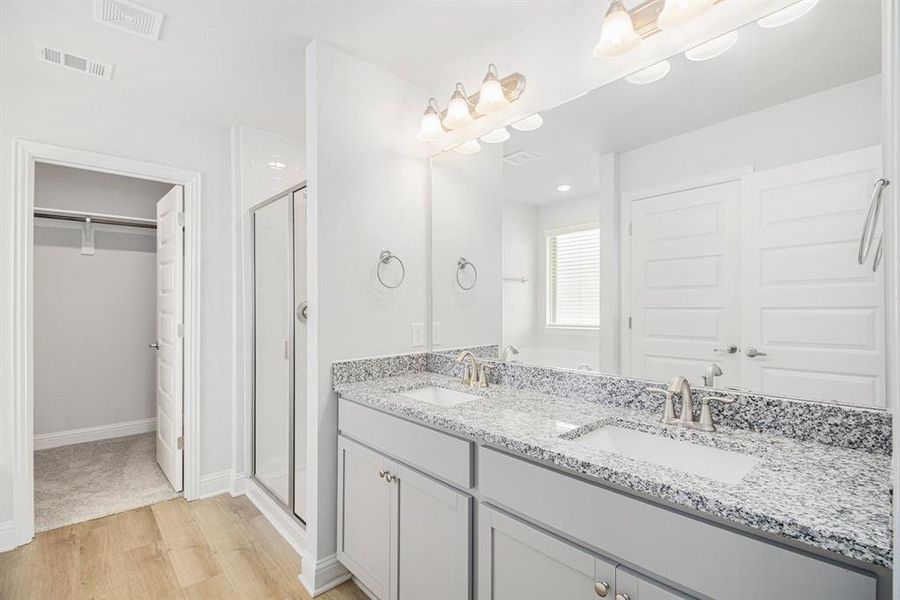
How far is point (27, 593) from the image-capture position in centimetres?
187

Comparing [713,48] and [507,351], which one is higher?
[713,48]

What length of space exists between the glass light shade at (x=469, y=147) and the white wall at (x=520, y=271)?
335 millimetres

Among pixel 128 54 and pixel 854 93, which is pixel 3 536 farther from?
pixel 854 93

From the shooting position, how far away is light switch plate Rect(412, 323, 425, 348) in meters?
2.29

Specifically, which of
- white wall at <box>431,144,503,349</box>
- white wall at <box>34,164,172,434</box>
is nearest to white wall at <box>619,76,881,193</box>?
white wall at <box>431,144,503,349</box>

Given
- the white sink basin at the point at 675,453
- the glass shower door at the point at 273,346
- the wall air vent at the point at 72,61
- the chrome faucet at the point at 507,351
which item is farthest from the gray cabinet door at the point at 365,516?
the wall air vent at the point at 72,61

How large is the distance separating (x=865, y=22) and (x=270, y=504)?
3.18 m

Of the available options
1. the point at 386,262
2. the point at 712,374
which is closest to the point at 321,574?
the point at 386,262

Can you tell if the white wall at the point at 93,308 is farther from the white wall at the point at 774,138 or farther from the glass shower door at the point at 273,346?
the white wall at the point at 774,138

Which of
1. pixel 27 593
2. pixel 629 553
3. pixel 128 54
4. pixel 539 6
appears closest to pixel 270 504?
pixel 27 593

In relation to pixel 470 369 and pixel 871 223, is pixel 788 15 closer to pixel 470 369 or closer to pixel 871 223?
pixel 871 223

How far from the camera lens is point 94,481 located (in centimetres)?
298

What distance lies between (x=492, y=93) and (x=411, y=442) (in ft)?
4.86

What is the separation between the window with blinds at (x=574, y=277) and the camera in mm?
1704
